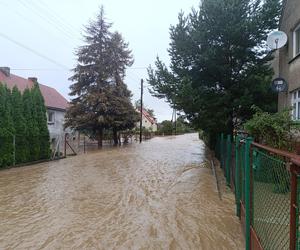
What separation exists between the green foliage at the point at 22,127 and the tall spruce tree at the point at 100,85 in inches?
352

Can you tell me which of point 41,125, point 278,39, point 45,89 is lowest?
point 41,125

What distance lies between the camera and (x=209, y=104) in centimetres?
1475

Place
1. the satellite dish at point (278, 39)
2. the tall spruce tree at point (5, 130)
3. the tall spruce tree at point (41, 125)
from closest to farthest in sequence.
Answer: the satellite dish at point (278, 39) < the tall spruce tree at point (5, 130) < the tall spruce tree at point (41, 125)

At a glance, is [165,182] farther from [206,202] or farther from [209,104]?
[209,104]

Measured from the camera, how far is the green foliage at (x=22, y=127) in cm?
1520

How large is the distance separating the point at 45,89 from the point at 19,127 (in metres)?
19.5

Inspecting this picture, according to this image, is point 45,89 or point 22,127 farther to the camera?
point 45,89

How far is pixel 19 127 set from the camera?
16.4 m

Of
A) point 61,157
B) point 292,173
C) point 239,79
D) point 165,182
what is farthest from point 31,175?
point 292,173

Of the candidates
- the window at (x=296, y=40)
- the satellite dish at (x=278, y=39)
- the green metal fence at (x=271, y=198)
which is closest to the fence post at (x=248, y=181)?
the green metal fence at (x=271, y=198)

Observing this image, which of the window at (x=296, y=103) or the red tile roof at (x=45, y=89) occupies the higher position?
the red tile roof at (x=45, y=89)

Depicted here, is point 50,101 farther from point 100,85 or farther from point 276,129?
point 276,129

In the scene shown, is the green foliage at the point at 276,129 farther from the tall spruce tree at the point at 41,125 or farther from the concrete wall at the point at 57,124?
the concrete wall at the point at 57,124

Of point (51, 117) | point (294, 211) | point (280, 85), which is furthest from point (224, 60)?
point (51, 117)
